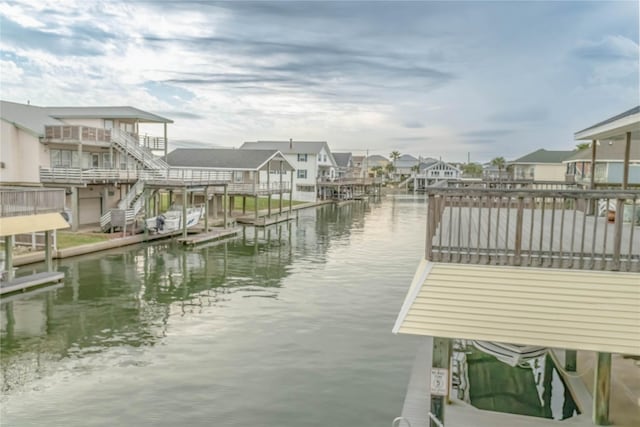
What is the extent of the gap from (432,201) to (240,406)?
5.47 meters

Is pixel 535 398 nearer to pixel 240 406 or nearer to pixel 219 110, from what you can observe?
pixel 240 406


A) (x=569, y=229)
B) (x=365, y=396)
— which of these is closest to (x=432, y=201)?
(x=569, y=229)

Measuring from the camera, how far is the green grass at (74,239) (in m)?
24.8

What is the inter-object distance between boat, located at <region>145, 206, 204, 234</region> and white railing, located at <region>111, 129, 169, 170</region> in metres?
4.10

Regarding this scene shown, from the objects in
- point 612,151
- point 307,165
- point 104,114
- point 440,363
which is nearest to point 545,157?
point 612,151

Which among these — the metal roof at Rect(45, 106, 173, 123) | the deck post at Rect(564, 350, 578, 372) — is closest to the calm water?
the deck post at Rect(564, 350, 578, 372)

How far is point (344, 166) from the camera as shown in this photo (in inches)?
3531

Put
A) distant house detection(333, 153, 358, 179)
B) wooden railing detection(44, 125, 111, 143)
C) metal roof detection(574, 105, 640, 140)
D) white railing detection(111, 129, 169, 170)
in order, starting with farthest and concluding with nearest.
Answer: distant house detection(333, 153, 358, 179) → white railing detection(111, 129, 169, 170) → wooden railing detection(44, 125, 111, 143) → metal roof detection(574, 105, 640, 140)

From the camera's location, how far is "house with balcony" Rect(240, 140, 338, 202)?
67812 mm

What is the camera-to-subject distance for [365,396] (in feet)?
32.4

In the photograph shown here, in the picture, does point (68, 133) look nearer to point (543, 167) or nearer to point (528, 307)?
point (528, 307)

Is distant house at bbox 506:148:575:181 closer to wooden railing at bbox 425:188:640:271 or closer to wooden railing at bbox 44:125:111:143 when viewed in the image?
wooden railing at bbox 44:125:111:143

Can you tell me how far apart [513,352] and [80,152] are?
26.7 meters

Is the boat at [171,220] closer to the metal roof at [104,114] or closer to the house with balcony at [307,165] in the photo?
the metal roof at [104,114]
